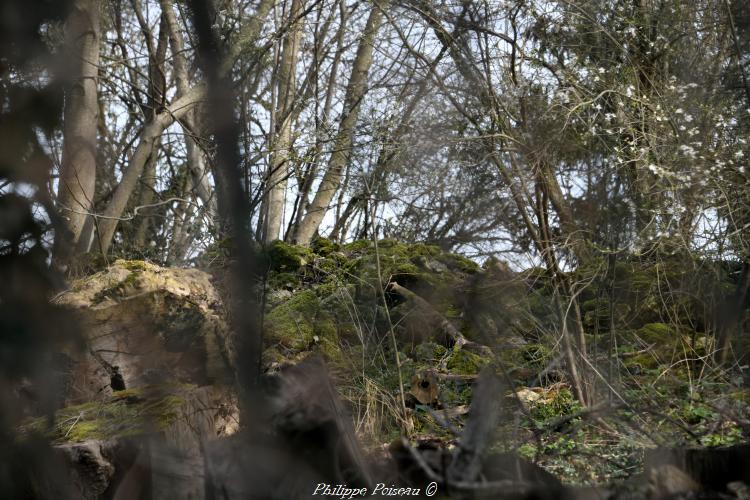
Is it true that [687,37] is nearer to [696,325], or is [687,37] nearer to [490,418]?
[696,325]

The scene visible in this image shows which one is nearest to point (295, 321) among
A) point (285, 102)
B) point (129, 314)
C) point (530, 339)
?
point (129, 314)

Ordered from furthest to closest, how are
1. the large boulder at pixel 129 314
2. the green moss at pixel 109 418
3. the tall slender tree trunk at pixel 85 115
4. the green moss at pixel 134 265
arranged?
the green moss at pixel 134 265 < the tall slender tree trunk at pixel 85 115 < the large boulder at pixel 129 314 < the green moss at pixel 109 418

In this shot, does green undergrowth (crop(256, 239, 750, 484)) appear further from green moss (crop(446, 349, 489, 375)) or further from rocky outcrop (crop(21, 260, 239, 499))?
rocky outcrop (crop(21, 260, 239, 499))

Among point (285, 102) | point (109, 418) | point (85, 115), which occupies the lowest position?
point (109, 418)

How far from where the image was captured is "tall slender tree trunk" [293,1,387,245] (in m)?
6.98

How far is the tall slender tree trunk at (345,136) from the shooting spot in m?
6.98

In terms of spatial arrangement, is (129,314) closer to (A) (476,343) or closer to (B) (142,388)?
(B) (142,388)

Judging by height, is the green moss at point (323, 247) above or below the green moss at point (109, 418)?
above

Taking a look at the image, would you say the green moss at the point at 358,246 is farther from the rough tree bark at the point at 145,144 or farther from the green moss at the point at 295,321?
the rough tree bark at the point at 145,144

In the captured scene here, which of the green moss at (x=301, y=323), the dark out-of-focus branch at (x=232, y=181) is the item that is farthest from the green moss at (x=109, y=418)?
the dark out-of-focus branch at (x=232, y=181)

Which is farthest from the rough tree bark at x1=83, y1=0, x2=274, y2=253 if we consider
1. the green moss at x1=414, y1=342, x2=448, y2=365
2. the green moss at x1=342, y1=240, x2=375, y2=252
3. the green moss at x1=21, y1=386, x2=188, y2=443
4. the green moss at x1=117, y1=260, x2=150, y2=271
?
the green moss at x1=21, y1=386, x2=188, y2=443

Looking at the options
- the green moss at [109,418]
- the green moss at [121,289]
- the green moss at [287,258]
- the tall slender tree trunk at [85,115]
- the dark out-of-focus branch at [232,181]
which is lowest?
the green moss at [109,418]

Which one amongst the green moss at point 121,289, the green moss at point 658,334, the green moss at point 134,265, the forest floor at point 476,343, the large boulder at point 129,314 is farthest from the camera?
the green moss at point 658,334

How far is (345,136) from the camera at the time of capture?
7039 mm
